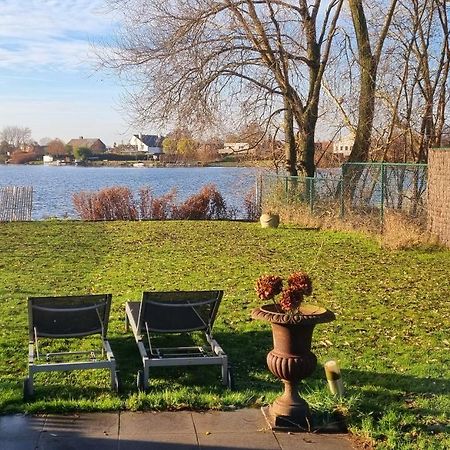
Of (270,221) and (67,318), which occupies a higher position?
(67,318)

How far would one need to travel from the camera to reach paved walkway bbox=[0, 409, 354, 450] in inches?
188

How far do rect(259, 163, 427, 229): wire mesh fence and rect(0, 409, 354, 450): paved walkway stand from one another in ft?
46.0

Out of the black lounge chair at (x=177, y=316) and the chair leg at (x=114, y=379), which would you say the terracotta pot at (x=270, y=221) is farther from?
the chair leg at (x=114, y=379)

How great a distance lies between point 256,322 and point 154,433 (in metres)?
3.84

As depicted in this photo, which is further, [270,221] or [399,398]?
[270,221]

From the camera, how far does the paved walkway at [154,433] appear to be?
4785mm

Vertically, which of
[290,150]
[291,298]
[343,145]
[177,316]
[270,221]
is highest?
[343,145]

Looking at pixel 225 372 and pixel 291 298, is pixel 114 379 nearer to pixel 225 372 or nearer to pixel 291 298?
pixel 225 372

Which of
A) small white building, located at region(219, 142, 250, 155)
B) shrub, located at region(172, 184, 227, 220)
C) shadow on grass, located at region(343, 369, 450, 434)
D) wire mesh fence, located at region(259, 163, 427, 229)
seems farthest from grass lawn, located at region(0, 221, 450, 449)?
small white building, located at region(219, 142, 250, 155)

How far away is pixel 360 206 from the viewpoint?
21422mm

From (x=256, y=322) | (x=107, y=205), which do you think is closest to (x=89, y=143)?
Result: (x=107, y=205)

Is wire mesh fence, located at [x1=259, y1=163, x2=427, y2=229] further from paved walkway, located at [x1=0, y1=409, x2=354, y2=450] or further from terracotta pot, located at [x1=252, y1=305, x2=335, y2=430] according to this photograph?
paved walkway, located at [x1=0, y1=409, x2=354, y2=450]

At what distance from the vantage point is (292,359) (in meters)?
5.20

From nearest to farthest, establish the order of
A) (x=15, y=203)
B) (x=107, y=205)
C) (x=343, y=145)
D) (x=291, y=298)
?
(x=291, y=298) → (x=15, y=203) → (x=107, y=205) → (x=343, y=145)
